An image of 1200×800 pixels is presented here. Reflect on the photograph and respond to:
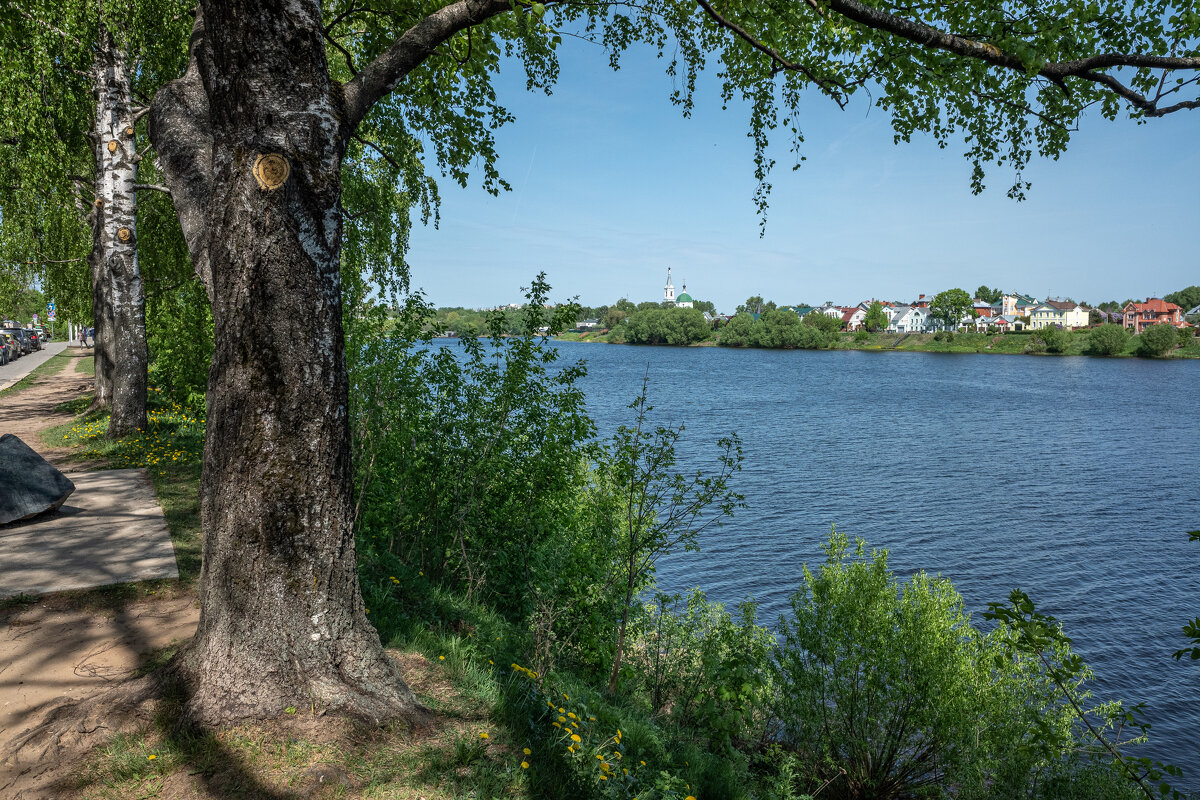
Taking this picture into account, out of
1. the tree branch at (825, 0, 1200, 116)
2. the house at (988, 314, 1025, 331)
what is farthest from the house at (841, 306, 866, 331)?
A: the tree branch at (825, 0, 1200, 116)

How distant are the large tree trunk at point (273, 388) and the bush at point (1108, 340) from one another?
4741 inches

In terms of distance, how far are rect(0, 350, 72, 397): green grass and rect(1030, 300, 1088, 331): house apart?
15304 cm

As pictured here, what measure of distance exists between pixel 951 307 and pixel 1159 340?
37.1m

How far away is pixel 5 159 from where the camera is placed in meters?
12.7

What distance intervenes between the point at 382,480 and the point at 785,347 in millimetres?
121089

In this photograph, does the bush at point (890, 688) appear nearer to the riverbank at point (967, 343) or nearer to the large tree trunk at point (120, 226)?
the large tree trunk at point (120, 226)

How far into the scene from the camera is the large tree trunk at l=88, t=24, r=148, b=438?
11320 mm

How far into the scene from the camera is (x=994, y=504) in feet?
75.5

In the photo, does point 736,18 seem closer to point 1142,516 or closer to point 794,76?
point 794,76

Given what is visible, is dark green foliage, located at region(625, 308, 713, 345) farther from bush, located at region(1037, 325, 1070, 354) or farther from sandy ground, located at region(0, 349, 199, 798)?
sandy ground, located at region(0, 349, 199, 798)

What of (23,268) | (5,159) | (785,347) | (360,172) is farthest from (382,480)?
(785,347)

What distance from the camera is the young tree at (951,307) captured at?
126 meters

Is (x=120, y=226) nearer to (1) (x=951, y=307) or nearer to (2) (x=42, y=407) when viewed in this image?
(2) (x=42, y=407)

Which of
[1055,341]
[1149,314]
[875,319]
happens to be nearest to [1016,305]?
[1149,314]
